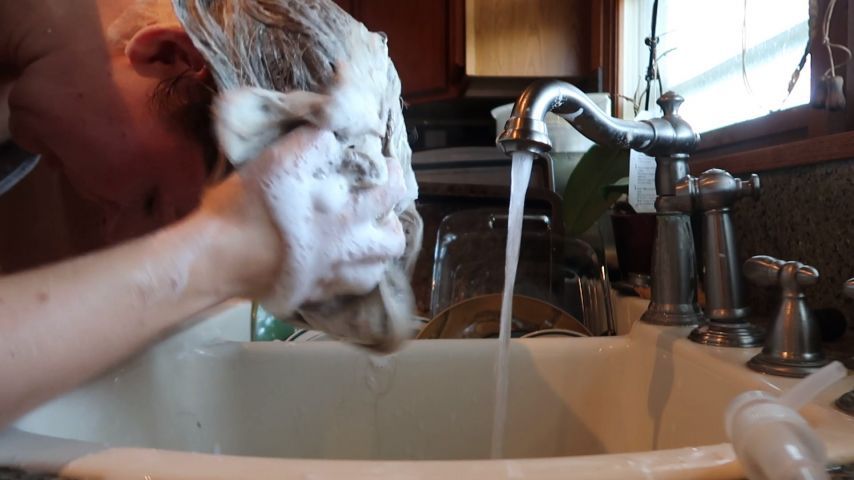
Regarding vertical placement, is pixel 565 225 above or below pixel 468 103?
below

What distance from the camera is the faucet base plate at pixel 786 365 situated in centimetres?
45

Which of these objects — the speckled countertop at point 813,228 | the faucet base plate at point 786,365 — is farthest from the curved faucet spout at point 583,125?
the faucet base plate at point 786,365

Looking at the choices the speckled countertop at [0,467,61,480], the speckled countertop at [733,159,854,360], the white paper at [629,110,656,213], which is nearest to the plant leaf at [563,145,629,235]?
the white paper at [629,110,656,213]

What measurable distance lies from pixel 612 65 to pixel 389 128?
1022mm

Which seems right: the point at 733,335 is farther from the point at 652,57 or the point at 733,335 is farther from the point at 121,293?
the point at 652,57

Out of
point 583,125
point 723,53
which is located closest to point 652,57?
point 723,53

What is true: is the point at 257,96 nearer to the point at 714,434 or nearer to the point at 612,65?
the point at 714,434

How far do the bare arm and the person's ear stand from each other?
0.14 metres

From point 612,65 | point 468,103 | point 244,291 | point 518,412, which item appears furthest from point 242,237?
point 468,103

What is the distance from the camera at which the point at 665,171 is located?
634 mm

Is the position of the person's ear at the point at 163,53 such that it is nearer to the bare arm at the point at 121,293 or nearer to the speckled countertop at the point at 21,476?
the bare arm at the point at 121,293

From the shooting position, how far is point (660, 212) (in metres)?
0.64

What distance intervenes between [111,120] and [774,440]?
472mm

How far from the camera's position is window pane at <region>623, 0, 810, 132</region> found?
81cm
